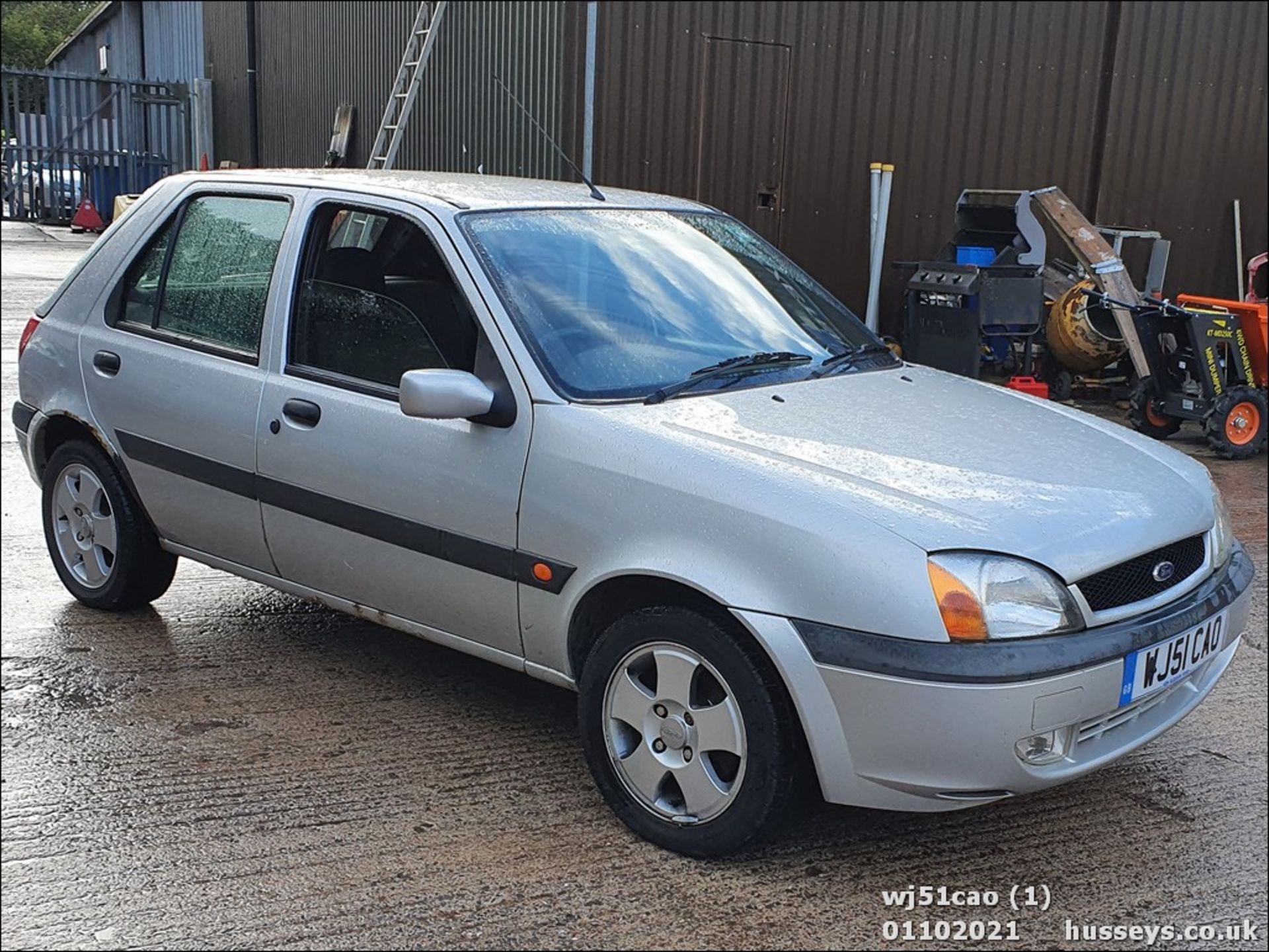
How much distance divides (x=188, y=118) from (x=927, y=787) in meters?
21.4

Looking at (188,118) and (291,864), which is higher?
(188,118)

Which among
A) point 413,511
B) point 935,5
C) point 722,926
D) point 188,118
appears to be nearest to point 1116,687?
point 722,926

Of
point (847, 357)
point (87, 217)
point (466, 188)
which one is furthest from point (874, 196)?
point (87, 217)

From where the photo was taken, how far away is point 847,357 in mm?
4176

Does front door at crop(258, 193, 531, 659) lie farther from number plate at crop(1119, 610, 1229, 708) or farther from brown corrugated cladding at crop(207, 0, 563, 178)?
brown corrugated cladding at crop(207, 0, 563, 178)

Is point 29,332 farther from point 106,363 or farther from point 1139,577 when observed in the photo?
point 1139,577

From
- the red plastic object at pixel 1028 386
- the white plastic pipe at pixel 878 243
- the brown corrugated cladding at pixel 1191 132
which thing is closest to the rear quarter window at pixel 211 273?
the red plastic object at pixel 1028 386

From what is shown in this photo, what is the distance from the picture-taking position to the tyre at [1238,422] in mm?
8773

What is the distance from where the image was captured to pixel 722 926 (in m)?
2.99

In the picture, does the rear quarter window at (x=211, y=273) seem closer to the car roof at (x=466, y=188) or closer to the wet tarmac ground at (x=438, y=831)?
the car roof at (x=466, y=188)

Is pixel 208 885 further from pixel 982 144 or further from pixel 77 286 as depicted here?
pixel 982 144

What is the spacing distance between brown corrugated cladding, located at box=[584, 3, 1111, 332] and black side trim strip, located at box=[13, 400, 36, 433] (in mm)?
7131

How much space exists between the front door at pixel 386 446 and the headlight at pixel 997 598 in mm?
1175

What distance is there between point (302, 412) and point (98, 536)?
138cm
